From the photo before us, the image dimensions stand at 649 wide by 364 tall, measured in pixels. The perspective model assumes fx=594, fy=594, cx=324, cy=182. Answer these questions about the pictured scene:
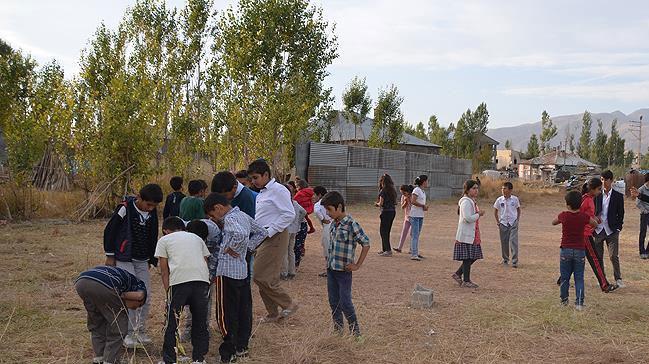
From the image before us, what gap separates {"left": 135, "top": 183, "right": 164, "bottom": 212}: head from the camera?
527cm

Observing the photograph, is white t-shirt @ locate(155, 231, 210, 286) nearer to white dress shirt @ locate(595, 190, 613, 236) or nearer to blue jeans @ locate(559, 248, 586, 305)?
blue jeans @ locate(559, 248, 586, 305)

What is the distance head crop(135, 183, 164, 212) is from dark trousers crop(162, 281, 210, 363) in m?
0.93

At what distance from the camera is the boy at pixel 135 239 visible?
5219mm

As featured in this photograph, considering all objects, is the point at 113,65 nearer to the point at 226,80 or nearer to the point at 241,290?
the point at 226,80

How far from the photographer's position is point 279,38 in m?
25.1

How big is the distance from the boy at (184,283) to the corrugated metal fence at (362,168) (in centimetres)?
1920

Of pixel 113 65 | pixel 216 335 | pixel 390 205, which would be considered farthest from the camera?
pixel 113 65

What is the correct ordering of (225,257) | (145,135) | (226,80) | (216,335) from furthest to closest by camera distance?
1. (226,80)
2. (145,135)
3. (216,335)
4. (225,257)

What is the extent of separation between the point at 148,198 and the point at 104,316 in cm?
113

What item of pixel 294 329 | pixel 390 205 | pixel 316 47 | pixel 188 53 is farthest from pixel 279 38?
pixel 294 329

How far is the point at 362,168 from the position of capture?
27.4 m

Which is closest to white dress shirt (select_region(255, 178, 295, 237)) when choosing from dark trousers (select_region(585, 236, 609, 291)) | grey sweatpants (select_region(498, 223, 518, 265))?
dark trousers (select_region(585, 236, 609, 291))

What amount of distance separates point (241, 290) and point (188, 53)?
2308cm

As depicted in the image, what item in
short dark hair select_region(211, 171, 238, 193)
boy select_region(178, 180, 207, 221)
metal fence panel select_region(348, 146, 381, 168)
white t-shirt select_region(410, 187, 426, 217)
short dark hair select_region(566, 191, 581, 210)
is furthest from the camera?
metal fence panel select_region(348, 146, 381, 168)
